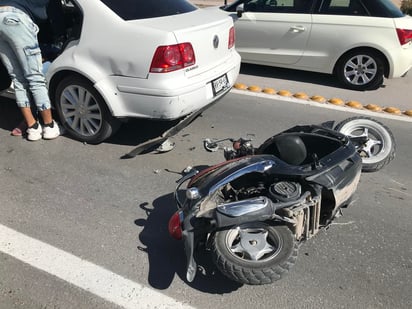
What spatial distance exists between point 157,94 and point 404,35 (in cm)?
450

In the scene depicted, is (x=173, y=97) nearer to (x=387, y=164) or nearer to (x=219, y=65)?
(x=219, y=65)

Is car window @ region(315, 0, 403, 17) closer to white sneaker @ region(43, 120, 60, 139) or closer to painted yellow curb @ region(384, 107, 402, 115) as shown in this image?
painted yellow curb @ region(384, 107, 402, 115)

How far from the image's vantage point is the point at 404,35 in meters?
6.32

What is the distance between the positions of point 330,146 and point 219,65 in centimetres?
176

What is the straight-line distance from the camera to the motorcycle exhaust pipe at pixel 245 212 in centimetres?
249

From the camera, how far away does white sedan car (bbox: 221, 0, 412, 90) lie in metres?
6.45

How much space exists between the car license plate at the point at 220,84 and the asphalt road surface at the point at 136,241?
2.17 feet

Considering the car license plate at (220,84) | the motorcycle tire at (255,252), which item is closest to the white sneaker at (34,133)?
the car license plate at (220,84)

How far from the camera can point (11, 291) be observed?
104 inches

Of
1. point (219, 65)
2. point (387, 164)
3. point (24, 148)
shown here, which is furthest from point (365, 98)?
point (24, 148)

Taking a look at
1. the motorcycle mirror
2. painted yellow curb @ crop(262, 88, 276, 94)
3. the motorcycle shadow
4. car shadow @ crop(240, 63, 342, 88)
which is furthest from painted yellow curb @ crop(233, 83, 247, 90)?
the motorcycle shadow

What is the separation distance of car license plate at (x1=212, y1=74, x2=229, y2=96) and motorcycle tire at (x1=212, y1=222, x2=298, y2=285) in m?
2.03

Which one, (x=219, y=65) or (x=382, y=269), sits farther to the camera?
(x=219, y=65)

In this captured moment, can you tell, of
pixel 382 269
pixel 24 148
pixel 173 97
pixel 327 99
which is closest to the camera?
pixel 382 269
